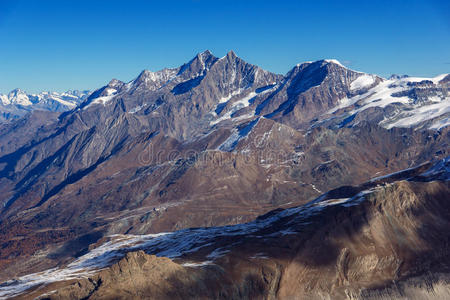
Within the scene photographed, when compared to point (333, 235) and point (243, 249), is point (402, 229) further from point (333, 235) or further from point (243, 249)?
point (243, 249)

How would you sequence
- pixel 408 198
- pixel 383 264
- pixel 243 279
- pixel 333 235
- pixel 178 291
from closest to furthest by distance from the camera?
pixel 178 291
pixel 243 279
pixel 383 264
pixel 333 235
pixel 408 198

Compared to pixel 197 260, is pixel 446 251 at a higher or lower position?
lower

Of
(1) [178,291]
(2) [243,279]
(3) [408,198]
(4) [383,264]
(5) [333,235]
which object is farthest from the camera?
(3) [408,198]

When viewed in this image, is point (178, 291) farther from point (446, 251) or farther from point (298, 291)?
point (446, 251)

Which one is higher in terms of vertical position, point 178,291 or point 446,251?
point 178,291

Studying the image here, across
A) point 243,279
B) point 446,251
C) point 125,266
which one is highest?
point 125,266

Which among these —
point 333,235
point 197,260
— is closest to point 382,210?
point 333,235

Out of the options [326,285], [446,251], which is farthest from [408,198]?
[326,285]

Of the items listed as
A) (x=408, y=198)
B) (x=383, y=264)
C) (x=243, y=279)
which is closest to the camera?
(x=243, y=279)

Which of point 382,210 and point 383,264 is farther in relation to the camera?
point 382,210
